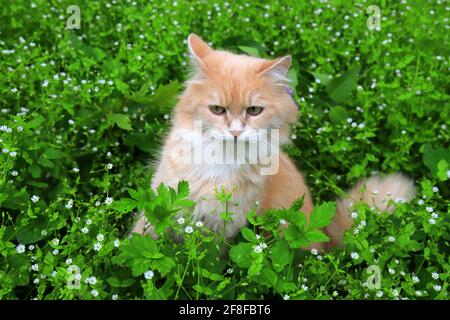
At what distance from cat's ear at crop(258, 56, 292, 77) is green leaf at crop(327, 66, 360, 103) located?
1.27 metres

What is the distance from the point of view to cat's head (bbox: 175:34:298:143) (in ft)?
8.89

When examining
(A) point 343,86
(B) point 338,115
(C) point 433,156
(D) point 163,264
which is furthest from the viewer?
(A) point 343,86

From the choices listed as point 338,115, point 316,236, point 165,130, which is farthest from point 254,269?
point 338,115

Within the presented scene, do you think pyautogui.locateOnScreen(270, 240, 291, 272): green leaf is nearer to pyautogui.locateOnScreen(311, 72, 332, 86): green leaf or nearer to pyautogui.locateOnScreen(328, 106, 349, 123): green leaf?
pyautogui.locateOnScreen(328, 106, 349, 123): green leaf

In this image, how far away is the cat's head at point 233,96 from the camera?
107 inches

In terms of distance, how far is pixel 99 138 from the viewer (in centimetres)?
367

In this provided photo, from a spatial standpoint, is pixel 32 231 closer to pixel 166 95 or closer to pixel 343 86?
pixel 166 95

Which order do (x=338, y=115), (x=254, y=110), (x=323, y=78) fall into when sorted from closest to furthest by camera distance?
(x=254, y=110) < (x=338, y=115) < (x=323, y=78)

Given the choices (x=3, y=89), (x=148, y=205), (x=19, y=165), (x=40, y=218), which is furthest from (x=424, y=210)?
(x=3, y=89)

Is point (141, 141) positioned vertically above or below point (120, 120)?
below

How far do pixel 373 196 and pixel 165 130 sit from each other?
53.2 inches

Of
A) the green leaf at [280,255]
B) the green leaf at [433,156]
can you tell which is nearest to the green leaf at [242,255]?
the green leaf at [280,255]

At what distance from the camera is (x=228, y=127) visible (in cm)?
268

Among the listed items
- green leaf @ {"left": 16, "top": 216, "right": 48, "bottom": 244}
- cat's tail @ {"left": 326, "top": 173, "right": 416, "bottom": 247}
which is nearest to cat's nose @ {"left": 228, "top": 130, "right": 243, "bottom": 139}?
cat's tail @ {"left": 326, "top": 173, "right": 416, "bottom": 247}
